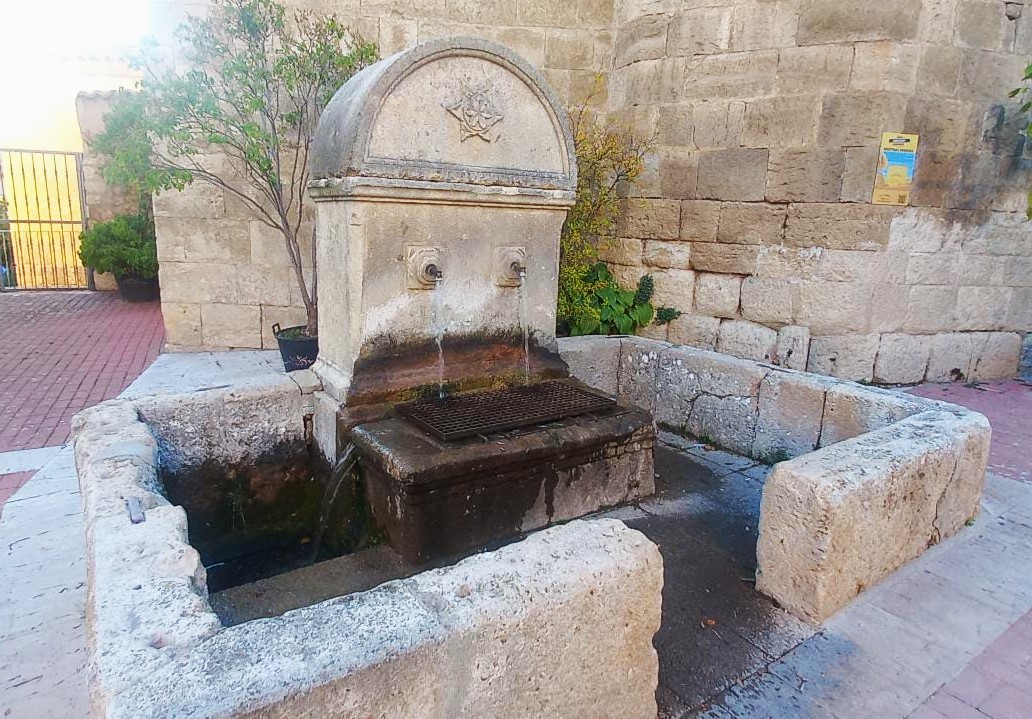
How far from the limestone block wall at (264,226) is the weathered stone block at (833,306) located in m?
2.95

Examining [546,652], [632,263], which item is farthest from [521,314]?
[632,263]

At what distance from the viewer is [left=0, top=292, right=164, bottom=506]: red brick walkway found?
170 inches

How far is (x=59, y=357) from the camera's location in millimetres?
6191

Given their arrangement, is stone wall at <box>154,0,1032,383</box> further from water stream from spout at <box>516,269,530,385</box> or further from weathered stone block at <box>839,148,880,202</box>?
water stream from spout at <box>516,269,530,385</box>

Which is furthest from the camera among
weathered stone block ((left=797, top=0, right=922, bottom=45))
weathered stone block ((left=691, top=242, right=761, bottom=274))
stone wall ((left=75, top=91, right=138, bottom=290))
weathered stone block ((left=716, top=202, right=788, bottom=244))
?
stone wall ((left=75, top=91, right=138, bottom=290))

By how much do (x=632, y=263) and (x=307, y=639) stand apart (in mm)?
5421

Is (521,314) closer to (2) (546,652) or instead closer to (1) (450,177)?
(1) (450,177)

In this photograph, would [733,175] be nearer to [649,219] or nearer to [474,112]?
[649,219]

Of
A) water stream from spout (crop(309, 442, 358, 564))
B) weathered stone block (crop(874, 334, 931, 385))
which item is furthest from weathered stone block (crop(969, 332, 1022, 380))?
water stream from spout (crop(309, 442, 358, 564))

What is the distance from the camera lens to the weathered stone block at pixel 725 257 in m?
5.39

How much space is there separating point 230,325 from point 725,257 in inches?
183

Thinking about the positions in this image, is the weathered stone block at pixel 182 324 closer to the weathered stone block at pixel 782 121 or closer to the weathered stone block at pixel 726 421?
the weathered stone block at pixel 726 421

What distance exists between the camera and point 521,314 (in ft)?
11.0

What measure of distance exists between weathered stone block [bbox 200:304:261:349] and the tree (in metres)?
0.75
